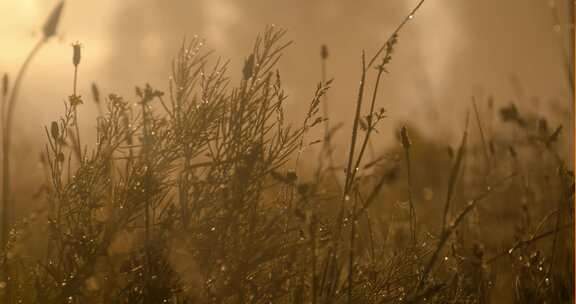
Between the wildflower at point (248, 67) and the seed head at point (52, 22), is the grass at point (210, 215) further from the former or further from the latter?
the seed head at point (52, 22)

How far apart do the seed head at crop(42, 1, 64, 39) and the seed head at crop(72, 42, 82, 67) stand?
0.13 metres

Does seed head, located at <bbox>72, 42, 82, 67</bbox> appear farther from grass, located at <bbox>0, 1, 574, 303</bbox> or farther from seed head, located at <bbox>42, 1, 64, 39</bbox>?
seed head, located at <bbox>42, 1, 64, 39</bbox>

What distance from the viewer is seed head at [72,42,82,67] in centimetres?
169

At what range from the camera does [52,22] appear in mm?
1843

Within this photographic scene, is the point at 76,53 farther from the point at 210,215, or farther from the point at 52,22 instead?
the point at 210,215

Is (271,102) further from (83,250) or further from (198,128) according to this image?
(83,250)

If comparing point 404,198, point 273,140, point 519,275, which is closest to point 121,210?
point 273,140

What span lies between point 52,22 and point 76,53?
189mm

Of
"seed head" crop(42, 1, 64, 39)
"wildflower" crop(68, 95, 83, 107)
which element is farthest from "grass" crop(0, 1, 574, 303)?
"seed head" crop(42, 1, 64, 39)

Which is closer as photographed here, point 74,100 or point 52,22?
point 74,100

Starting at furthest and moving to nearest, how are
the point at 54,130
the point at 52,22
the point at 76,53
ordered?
the point at 52,22, the point at 76,53, the point at 54,130

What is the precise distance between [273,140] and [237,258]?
0.94 feet

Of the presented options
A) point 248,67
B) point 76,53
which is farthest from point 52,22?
point 248,67

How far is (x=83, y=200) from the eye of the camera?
1.63 metres
